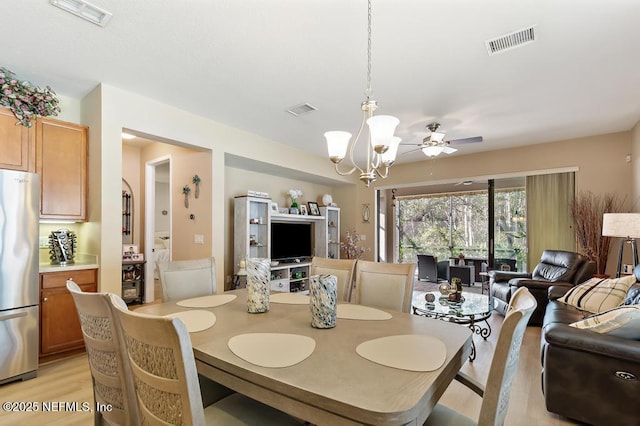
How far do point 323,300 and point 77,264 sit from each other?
9.43 ft

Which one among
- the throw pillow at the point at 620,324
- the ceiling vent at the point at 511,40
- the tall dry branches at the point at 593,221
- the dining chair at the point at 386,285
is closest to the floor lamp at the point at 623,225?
the tall dry branches at the point at 593,221

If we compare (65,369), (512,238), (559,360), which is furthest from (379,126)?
(512,238)

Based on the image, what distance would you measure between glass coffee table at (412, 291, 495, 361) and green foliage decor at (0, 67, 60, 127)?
4203 millimetres

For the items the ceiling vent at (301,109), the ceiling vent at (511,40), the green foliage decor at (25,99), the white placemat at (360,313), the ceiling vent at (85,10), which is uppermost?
the ceiling vent at (85,10)

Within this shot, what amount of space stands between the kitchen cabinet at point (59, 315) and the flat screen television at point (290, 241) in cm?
291

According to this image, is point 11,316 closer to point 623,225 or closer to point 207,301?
point 207,301

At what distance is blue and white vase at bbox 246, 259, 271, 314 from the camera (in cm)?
187

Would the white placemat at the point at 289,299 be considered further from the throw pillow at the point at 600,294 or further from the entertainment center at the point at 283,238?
the throw pillow at the point at 600,294

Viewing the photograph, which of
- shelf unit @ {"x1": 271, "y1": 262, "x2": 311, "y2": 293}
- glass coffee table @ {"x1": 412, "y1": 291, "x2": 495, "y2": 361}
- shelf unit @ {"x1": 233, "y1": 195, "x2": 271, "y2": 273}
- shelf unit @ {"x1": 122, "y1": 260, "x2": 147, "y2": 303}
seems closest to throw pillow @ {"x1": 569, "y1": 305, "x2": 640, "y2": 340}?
glass coffee table @ {"x1": 412, "y1": 291, "x2": 495, "y2": 361}

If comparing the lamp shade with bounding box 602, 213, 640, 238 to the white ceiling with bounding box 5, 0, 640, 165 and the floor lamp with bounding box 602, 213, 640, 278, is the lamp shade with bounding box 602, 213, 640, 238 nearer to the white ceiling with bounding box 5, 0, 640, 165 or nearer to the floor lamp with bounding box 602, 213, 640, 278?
the floor lamp with bounding box 602, 213, 640, 278

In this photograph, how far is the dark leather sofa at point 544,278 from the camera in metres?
3.99

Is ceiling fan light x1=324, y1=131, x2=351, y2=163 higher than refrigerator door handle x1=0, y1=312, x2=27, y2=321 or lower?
higher

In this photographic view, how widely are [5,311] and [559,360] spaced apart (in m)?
4.20

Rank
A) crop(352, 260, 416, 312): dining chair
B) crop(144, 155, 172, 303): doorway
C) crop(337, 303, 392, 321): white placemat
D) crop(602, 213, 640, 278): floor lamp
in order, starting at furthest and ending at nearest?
1. crop(144, 155, 172, 303): doorway
2. crop(602, 213, 640, 278): floor lamp
3. crop(352, 260, 416, 312): dining chair
4. crop(337, 303, 392, 321): white placemat
